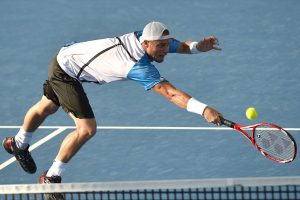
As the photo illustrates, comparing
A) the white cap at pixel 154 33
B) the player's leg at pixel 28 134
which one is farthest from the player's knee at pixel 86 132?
the white cap at pixel 154 33

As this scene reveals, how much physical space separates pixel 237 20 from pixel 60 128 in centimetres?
399

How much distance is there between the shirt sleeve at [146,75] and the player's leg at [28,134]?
127cm

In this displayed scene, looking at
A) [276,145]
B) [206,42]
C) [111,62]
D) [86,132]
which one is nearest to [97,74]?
[111,62]

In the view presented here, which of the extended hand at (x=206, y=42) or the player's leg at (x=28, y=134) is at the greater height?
the extended hand at (x=206, y=42)

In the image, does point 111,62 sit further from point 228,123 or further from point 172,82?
point 172,82

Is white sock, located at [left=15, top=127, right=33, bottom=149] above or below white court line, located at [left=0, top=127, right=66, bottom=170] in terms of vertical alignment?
above

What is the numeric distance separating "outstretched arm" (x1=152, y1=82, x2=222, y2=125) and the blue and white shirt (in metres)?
0.09

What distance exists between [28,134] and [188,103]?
2.20m

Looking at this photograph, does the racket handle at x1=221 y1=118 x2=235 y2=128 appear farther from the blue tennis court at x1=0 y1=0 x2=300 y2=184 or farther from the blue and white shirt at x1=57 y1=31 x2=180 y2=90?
the blue tennis court at x1=0 y1=0 x2=300 y2=184

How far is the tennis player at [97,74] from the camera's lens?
9844mm

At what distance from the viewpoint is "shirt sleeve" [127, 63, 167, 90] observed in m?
9.83

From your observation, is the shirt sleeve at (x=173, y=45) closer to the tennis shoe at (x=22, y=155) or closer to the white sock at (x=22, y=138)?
the white sock at (x=22, y=138)

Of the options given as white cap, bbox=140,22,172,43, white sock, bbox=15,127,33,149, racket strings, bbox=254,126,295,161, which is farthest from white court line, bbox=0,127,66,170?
racket strings, bbox=254,126,295,161

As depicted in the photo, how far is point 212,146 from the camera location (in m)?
12.1
